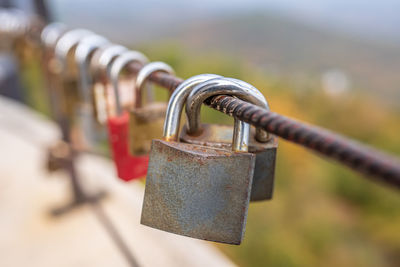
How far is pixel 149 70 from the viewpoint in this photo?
22.1 inches

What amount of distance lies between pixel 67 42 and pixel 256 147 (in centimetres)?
64

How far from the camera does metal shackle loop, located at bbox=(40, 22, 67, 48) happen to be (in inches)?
36.5

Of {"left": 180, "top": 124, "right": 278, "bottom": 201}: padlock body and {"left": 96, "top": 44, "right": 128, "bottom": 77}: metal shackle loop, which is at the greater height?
{"left": 96, "top": 44, "right": 128, "bottom": 77}: metal shackle loop

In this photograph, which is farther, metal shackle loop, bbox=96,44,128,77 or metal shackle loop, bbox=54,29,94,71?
metal shackle loop, bbox=54,29,94,71

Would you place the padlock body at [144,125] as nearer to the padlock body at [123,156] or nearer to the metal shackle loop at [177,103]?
the padlock body at [123,156]

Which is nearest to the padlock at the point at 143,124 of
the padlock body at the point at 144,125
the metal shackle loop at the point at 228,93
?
the padlock body at the point at 144,125

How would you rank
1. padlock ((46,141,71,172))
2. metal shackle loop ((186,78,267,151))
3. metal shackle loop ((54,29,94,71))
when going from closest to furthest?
1. metal shackle loop ((186,78,267,151))
2. metal shackle loop ((54,29,94,71))
3. padlock ((46,141,71,172))

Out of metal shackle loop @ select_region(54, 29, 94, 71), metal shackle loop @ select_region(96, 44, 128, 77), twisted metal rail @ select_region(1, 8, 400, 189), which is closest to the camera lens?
twisted metal rail @ select_region(1, 8, 400, 189)

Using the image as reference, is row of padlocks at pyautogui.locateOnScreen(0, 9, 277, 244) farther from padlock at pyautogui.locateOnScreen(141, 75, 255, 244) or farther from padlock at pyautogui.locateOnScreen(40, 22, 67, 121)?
padlock at pyautogui.locateOnScreen(40, 22, 67, 121)

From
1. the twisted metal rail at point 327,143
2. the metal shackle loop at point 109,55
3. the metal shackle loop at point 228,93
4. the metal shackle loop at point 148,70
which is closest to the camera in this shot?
the twisted metal rail at point 327,143

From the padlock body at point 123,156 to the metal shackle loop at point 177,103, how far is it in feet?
0.89

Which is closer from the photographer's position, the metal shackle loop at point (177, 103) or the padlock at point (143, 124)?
the metal shackle loop at point (177, 103)

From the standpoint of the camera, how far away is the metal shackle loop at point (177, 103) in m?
0.40

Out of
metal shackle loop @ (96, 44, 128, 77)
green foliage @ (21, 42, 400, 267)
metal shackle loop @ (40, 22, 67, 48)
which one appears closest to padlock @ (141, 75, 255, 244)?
metal shackle loop @ (96, 44, 128, 77)
